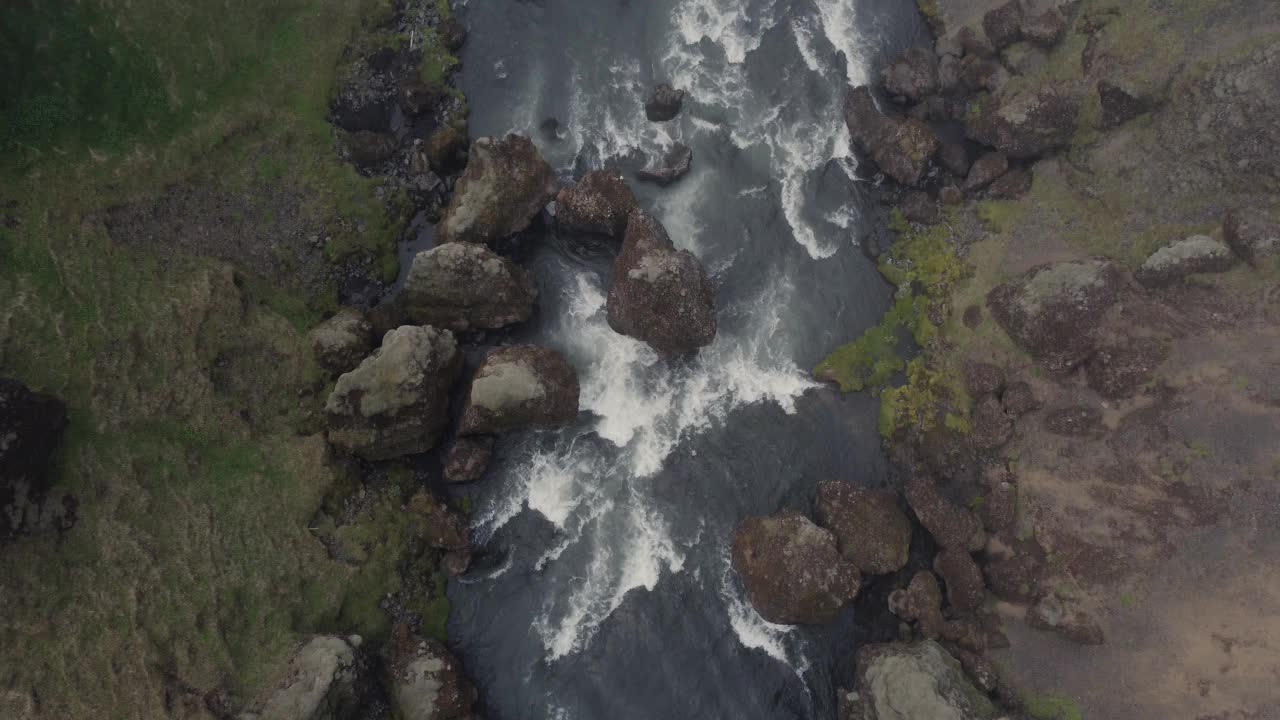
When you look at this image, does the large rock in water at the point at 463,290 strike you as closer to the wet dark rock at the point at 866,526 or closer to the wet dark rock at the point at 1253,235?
the wet dark rock at the point at 866,526

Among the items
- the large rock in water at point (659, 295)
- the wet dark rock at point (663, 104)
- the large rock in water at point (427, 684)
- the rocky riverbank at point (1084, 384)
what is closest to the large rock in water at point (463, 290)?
the large rock in water at point (659, 295)

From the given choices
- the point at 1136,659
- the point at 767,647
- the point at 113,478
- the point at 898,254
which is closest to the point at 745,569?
the point at 767,647

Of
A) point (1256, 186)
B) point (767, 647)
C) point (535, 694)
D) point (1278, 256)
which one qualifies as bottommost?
point (535, 694)

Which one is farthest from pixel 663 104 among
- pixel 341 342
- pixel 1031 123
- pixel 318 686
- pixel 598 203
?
pixel 318 686

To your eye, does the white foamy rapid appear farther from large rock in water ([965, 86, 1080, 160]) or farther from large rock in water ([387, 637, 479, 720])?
large rock in water ([965, 86, 1080, 160])

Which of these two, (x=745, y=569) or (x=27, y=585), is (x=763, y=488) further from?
(x=27, y=585)
